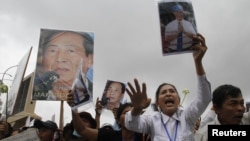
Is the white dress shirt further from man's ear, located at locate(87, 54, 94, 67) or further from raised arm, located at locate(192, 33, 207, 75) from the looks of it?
man's ear, located at locate(87, 54, 94, 67)

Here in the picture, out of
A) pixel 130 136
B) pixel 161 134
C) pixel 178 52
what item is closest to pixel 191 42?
pixel 178 52

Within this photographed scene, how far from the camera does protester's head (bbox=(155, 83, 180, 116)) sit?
307 centimetres

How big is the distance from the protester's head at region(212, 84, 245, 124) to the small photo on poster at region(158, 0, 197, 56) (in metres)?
0.50

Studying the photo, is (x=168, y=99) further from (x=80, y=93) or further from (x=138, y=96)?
(x=80, y=93)

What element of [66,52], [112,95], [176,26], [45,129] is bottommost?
[45,129]

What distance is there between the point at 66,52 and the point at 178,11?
165 inches

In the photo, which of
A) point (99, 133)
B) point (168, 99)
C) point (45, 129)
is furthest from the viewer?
point (45, 129)

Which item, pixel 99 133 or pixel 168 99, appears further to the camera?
pixel 99 133

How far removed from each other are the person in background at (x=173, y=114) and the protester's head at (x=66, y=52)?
11.5ft

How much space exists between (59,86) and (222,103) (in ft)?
12.6

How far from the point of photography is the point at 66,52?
6781 millimetres

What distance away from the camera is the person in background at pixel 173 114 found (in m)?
2.82

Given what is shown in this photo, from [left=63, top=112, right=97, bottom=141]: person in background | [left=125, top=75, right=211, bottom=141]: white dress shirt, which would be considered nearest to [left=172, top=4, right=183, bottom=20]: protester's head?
[left=125, top=75, right=211, bottom=141]: white dress shirt

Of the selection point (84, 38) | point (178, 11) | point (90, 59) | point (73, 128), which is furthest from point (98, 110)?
point (178, 11)
